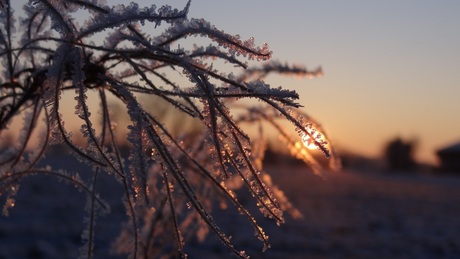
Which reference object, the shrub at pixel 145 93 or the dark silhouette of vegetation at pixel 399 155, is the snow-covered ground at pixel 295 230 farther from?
the dark silhouette of vegetation at pixel 399 155

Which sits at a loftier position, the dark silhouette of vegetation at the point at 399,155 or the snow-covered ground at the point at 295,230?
the dark silhouette of vegetation at the point at 399,155

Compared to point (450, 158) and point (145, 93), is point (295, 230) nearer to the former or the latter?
point (145, 93)

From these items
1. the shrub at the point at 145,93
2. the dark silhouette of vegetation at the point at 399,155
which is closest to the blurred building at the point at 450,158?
the dark silhouette of vegetation at the point at 399,155

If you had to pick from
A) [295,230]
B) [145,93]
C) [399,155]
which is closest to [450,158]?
[399,155]

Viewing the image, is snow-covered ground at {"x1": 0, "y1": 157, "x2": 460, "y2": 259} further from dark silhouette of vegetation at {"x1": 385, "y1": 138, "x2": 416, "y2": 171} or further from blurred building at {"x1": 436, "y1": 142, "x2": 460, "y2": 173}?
dark silhouette of vegetation at {"x1": 385, "y1": 138, "x2": 416, "y2": 171}

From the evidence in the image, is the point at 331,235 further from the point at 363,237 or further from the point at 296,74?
the point at 296,74

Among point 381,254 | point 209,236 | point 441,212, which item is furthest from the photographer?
point 441,212

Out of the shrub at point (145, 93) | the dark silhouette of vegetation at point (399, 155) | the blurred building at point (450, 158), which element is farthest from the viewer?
the dark silhouette of vegetation at point (399, 155)

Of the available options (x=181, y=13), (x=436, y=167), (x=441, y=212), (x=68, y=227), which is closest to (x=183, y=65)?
(x=181, y=13)
